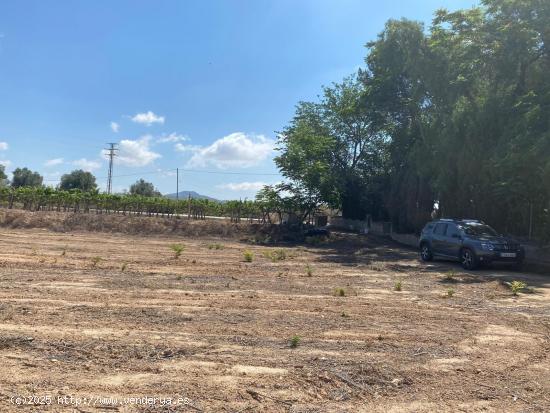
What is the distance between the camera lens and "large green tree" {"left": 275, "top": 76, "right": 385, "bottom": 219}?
3453 centimetres

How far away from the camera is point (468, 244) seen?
16.7m

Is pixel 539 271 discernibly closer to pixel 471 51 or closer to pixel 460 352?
pixel 471 51

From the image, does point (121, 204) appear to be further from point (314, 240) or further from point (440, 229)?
point (440, 229)

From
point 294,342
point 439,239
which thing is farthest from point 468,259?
point 294,342

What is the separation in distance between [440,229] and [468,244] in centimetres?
204

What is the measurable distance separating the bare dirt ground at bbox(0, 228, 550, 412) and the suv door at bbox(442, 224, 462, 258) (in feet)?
16.4

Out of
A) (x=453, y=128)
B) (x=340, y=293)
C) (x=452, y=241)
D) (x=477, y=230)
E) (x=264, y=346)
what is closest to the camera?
(x=264, y=346)

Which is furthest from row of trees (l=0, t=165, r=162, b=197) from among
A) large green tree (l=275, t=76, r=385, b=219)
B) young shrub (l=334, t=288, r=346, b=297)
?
young shrub (l=334, t=288, r=346, b=297)

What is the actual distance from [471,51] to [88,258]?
1913 cm

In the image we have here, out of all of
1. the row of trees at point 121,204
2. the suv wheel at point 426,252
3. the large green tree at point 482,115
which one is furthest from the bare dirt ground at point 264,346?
the row of trees at point 121,204

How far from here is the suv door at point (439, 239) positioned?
18.3m

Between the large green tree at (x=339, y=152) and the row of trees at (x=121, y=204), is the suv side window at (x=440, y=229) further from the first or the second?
the row of trees at (x=121, y=204)

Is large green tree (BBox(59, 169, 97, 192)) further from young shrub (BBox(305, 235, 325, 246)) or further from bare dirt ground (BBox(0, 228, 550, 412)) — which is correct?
bare dirt ground (BBox(0, 228, 550, 412))

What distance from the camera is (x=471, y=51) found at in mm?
22453
